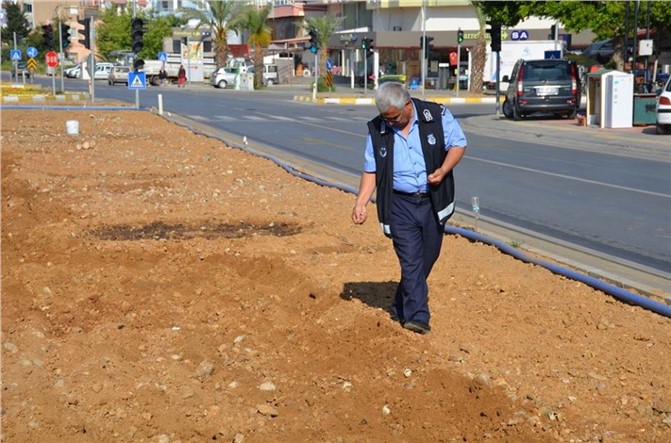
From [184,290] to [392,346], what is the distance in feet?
7.80

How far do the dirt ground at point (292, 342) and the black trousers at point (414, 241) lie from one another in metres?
0.21

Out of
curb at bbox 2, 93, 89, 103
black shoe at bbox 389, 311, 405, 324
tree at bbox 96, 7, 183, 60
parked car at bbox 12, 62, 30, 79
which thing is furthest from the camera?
tree at bbox 96, 7, 183, 60

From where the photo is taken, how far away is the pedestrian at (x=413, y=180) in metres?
6.93

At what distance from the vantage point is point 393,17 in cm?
8019

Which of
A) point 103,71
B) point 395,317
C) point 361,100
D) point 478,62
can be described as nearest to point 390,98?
point 395,317

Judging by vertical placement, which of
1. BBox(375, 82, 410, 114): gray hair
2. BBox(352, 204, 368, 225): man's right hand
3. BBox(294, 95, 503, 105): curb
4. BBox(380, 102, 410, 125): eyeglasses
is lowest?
BBox(294, 95, 503, 105): curb

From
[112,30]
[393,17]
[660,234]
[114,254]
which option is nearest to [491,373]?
[114,254]

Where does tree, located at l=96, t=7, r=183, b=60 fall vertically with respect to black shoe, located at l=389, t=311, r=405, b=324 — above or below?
above

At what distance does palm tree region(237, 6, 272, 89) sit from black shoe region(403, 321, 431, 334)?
66.8 metres

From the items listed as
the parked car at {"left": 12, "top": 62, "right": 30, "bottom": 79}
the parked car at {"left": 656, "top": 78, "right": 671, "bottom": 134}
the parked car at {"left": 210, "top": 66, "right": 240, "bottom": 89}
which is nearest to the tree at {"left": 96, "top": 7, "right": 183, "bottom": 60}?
the parked car at {"left": 12, "top": 62, "right": 30, "bottom": 79}

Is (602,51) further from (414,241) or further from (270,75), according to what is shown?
(414,241)

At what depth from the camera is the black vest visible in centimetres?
693

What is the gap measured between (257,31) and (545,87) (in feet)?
156

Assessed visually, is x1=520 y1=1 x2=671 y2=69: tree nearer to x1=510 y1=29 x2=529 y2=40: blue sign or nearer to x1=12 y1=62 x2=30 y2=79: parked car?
x1=510 y1=29 x2=529 y2=40: blue sign
